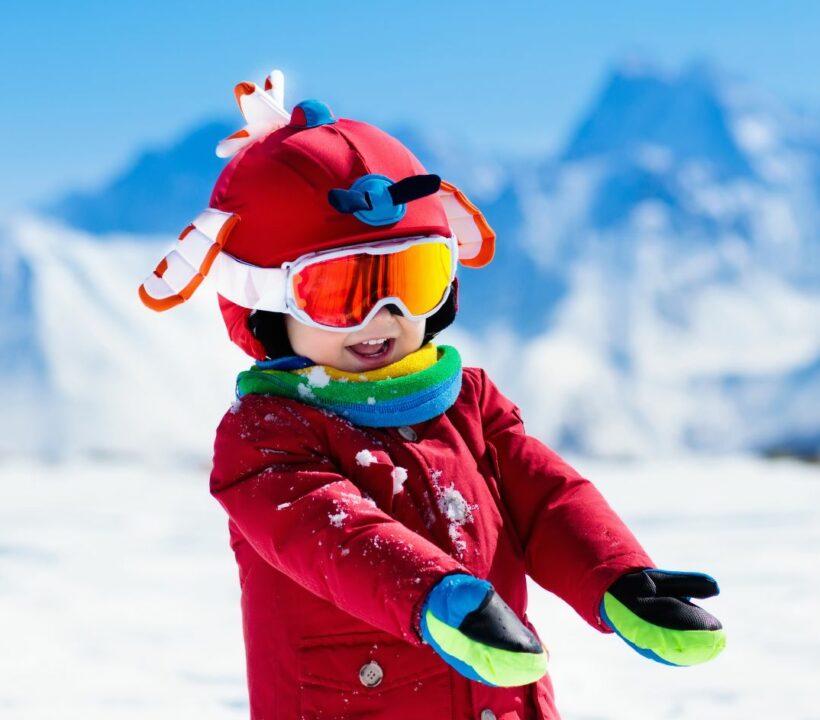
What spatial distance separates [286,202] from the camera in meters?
1.58

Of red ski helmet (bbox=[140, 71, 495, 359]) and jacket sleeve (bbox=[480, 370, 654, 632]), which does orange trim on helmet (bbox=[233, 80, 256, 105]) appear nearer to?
red ski helmet (bbox=[140, 71, 495, 359])

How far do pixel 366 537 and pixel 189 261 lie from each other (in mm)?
576

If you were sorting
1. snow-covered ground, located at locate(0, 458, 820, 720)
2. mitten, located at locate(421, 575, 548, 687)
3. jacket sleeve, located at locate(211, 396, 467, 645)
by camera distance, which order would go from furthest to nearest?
snow-covered ground, located at locate(0, 458, 820, 720), jacket sleeve, located at locate(211, 396, 467, 645), mitten, located at locate(421, 575, 548, 687)

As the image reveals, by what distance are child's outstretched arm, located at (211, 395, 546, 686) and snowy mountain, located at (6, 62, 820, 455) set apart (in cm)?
1882

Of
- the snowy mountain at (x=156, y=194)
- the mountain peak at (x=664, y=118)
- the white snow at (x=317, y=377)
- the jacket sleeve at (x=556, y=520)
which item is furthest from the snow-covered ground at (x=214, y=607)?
the mountain peak at (x=664, y=118)

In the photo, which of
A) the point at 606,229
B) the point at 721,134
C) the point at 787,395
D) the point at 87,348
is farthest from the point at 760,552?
the point at 721,134

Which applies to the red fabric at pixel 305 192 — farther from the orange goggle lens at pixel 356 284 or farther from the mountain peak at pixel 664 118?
the mountain peak at pixel 664 118

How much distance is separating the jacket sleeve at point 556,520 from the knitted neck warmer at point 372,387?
139 mm

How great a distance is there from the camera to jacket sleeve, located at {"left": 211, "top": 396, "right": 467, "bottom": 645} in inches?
49.9

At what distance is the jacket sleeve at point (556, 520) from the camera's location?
1.50 m

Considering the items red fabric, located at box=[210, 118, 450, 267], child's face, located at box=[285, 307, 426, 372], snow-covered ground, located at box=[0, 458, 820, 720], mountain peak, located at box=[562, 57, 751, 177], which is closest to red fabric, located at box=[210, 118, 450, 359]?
red fabric, located at box=[210, 118, 450, 267]

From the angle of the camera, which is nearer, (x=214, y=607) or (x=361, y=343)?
(x=361, y=343)

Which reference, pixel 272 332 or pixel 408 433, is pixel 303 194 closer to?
pixel 272 332

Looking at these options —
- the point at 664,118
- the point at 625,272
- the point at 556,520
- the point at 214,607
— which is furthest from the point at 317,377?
the point at 664,118
